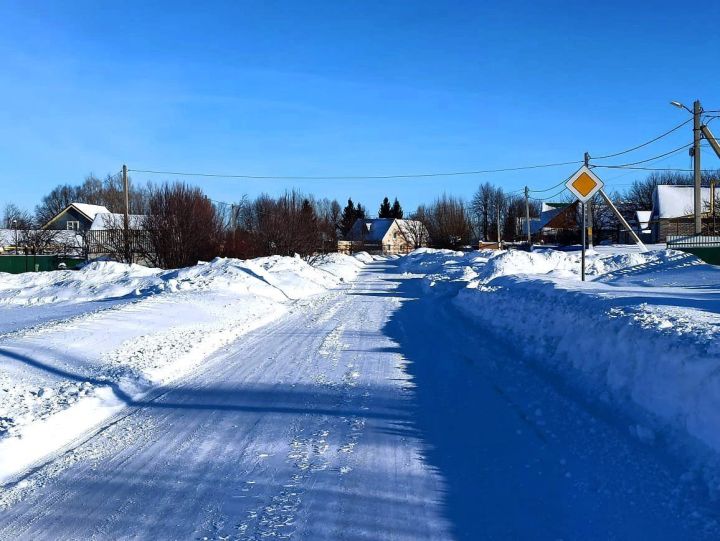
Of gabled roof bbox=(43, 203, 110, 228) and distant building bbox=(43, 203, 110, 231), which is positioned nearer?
gabled roof bbox=(43, 203, 110, 228)

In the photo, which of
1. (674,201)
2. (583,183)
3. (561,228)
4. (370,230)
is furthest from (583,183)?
(370,230)

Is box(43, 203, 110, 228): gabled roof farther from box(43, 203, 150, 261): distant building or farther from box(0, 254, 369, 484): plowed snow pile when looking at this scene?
box(0, 254, 369, 484): plowed snow pile

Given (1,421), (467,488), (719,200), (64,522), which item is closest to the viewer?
(64,522)

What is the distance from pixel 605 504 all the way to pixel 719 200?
6416cm

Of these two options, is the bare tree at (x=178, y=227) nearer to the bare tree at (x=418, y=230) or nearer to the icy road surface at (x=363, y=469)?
the icy road surface at (x=363, y=469)

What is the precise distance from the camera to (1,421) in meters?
6.19

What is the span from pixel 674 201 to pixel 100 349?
67986 millimetres

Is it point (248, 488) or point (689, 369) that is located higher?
point (689, 369)

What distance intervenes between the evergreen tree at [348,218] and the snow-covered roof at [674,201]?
62.3 metres

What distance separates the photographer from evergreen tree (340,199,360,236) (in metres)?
122

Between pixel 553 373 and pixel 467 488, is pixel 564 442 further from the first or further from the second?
pixel 553 373

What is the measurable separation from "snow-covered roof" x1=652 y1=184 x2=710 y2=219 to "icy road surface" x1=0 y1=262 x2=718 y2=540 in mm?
64698

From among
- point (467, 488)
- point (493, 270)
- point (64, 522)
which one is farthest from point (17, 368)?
point (493, 270)

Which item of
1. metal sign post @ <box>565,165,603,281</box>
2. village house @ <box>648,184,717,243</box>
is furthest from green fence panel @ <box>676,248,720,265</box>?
village house @ <box>648,184,717,243</box>
